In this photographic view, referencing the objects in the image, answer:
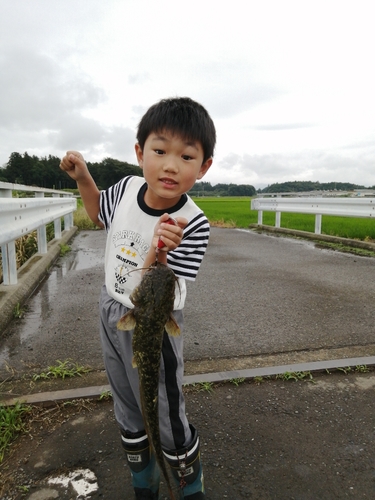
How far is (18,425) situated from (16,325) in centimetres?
180

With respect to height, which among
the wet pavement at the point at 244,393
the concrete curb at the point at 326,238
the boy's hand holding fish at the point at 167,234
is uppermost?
the boy's hand holding fish at the point at 167,234

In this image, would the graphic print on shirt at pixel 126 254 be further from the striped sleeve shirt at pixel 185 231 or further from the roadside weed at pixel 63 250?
the roadside weed at pixel 63 250

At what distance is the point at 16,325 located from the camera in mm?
4031

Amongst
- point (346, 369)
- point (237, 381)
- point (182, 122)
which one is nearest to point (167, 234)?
point (182, 122)

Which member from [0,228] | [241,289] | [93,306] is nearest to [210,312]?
[241,289]

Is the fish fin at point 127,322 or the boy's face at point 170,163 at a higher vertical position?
the boy's face at point 170,163

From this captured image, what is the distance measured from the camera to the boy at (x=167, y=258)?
177 centimetres

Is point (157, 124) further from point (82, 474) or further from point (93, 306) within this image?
point (93, 306)

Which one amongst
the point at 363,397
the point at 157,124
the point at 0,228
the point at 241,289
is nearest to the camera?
the point at 157,124

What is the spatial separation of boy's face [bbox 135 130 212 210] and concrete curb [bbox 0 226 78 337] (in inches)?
111

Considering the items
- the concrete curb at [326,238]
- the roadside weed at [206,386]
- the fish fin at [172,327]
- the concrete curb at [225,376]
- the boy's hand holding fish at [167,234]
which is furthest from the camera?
the concrete curb at [326,238]

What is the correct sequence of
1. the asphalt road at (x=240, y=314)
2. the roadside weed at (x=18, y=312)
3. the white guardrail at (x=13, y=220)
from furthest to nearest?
the roadside weed at (x=18, y=312) → the white guardrail at (x=13, y=220) → the asphalt road at (x=240, y=314)

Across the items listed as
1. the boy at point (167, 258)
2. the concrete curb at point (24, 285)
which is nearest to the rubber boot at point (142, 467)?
the boy at point (167, 258)

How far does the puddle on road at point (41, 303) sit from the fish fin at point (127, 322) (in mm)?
2191
